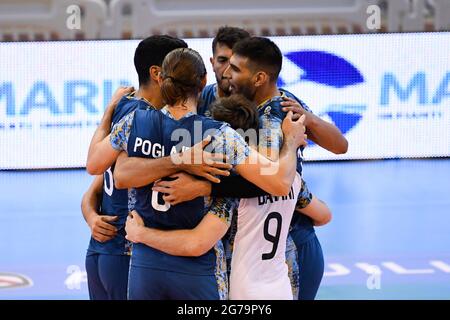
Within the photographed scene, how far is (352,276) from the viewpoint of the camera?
625 centimetres

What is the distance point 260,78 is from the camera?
12.8 ft

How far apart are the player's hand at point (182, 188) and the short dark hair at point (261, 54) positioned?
0.72 m

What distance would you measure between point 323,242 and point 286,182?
3938 millimetres

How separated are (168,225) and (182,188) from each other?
161mm

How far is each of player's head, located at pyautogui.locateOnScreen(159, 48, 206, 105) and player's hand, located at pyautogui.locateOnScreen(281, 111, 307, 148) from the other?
45 cm

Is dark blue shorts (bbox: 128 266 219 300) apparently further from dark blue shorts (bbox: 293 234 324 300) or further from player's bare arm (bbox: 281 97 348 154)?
player's bare arm (bbox: 281 97 348 154)

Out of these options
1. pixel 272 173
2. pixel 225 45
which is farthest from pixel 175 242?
pixel 225 45

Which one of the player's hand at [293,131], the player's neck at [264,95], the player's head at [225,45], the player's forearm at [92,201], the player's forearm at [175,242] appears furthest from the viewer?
the player's head at [225,45]

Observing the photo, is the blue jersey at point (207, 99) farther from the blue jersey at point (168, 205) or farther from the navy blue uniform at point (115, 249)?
the blue jersey at point (168, 205)

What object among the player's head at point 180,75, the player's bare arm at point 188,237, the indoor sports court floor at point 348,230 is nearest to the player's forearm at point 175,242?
the player's bare arm at point 188,237

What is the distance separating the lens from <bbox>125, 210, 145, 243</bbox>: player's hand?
11.5 feet

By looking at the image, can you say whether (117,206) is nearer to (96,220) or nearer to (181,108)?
(96,220)

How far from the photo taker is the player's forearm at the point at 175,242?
3.40m

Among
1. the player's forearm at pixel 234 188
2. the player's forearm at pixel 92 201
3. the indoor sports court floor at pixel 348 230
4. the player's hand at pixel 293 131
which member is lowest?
the indoor sports court floor at pixel 348 230
